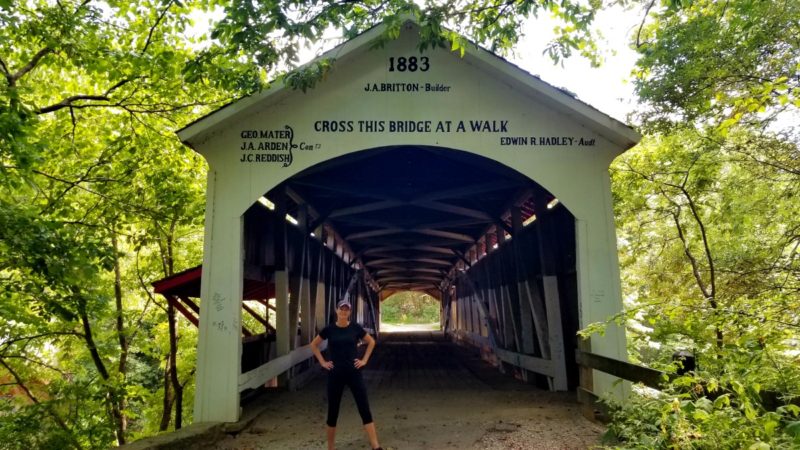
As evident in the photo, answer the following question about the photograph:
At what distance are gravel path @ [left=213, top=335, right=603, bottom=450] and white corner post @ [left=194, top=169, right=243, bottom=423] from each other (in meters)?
0.47

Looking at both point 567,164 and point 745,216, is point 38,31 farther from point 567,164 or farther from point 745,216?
point 745,216

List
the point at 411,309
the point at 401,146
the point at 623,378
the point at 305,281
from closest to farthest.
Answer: the point at 623,378, the point at 401,146, the point at 305,281, the point at 411,309

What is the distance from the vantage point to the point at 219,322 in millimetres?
5445

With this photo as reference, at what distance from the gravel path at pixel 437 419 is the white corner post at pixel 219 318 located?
0.47m

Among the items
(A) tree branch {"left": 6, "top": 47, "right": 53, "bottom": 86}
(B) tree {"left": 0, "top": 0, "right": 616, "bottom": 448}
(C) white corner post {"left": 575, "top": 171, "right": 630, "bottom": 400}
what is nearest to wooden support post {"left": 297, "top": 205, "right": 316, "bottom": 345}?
(B) tree {"left": 0, "top": 0, "right": 616, "bottom": 448}

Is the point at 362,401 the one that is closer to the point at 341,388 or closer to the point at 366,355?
the point at 341,388

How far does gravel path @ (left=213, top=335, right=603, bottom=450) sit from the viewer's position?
4805 mm

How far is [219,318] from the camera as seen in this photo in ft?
17.9

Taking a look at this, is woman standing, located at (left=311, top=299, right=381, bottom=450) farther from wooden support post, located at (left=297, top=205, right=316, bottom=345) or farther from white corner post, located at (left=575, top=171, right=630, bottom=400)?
wooden support post, located at (left=297, top=205, right=316, bottom=345)

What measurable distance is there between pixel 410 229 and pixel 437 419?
6083 mm

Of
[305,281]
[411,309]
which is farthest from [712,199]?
[411,309]

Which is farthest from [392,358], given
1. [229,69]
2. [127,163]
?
[229,69]

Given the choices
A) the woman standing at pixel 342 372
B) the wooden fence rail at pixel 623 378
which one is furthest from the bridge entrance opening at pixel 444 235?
the woman standing at pixel 342 372

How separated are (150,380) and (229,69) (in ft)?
50.6
